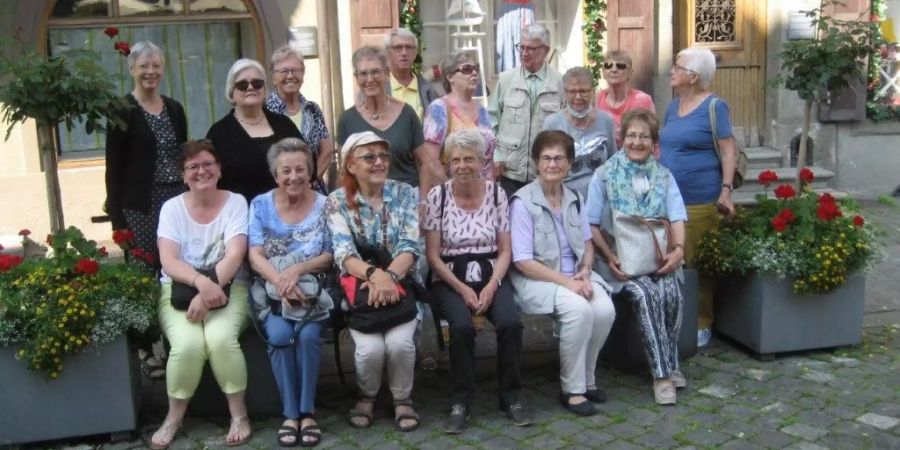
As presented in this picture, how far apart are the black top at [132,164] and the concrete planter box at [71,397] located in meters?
0.91

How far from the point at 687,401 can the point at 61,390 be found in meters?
2.94

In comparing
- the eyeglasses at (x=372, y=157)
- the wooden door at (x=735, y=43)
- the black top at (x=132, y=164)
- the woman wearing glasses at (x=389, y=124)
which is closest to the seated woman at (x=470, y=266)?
the eyeglasses at (x=372, y=157)

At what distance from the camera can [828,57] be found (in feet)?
18.7

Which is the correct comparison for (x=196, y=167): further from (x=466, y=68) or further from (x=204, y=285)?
(x=466, y=68)

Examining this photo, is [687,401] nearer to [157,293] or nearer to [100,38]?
[157,293]

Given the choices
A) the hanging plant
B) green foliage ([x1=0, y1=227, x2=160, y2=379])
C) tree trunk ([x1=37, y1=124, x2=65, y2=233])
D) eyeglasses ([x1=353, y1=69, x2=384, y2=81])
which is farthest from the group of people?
the hanging plant

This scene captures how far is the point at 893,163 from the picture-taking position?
9805mm

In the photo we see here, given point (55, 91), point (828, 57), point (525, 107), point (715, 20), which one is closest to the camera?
point (55, 91)

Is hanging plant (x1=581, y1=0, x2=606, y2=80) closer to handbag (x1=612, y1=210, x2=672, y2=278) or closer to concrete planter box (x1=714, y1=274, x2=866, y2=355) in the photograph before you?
concrete planter box (x1=714, y1=274, x2=866, y2=355)

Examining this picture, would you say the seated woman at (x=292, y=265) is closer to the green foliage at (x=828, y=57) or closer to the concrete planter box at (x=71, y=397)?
the concrete planter box at (x=71, y=397)

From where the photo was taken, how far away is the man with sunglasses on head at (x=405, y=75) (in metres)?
5.37

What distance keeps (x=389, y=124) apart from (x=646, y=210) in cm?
144

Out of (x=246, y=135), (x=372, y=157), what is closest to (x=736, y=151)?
(x=372, y=157)

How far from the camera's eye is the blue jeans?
13.9ft
